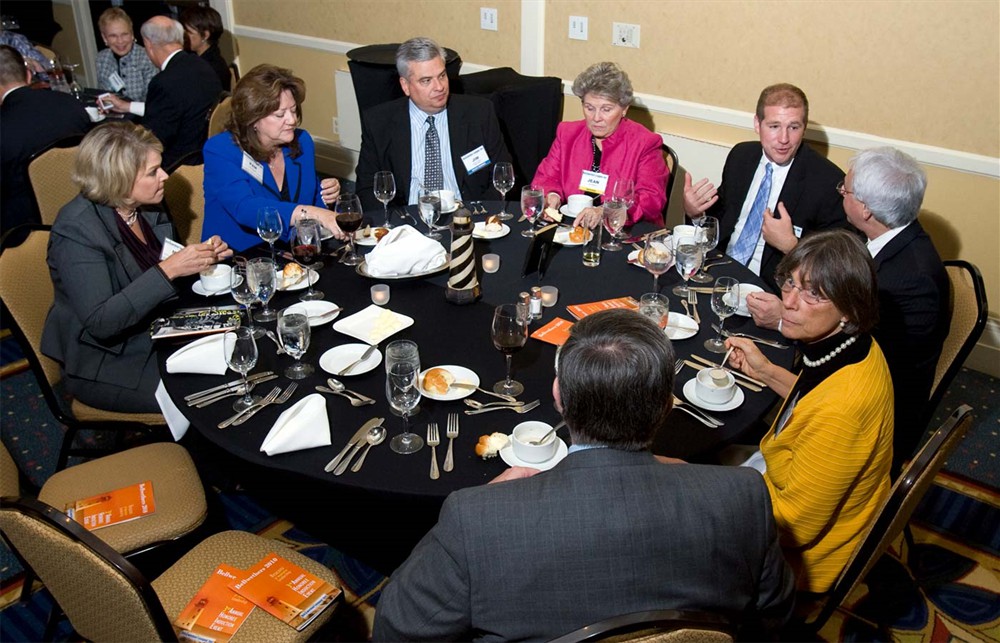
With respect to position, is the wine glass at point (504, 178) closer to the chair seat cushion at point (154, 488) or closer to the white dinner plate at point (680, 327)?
the white dinner plate at point (680, 327)

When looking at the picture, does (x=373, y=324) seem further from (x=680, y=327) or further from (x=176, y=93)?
(x=176, y=93)

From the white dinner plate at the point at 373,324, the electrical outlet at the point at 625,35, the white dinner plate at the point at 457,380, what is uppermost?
the electrical outlet at the point at 625,35

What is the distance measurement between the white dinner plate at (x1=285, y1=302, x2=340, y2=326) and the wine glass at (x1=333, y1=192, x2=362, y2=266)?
0.39 metres

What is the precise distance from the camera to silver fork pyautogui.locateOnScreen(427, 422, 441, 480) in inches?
70.6

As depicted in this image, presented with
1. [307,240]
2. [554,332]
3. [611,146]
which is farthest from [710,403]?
[611,146]

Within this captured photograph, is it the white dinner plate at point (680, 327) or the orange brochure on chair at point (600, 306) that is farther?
the orange brochure on chair at point (600, 306)

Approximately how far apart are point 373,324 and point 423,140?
6.01 feet

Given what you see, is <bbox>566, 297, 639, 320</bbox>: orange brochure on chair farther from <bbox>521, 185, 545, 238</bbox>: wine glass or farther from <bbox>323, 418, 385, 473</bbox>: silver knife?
<bbox>323, 418, 385, 473</bbox>: silver knife

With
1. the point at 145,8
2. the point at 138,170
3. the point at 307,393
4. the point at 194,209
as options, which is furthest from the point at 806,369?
the point at 145,8

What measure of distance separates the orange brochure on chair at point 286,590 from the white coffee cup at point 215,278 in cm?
104

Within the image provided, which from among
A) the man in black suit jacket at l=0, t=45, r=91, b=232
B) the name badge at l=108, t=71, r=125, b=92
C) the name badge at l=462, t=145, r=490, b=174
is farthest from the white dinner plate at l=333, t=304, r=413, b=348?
the name badge at l=108, t=71, r=125, b=92

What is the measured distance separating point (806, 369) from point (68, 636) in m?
2.43

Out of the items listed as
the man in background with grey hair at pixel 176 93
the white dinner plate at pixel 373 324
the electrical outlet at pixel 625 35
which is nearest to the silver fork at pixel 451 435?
the white dinner plate at pixel 373 324

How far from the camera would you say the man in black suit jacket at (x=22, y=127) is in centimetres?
407
